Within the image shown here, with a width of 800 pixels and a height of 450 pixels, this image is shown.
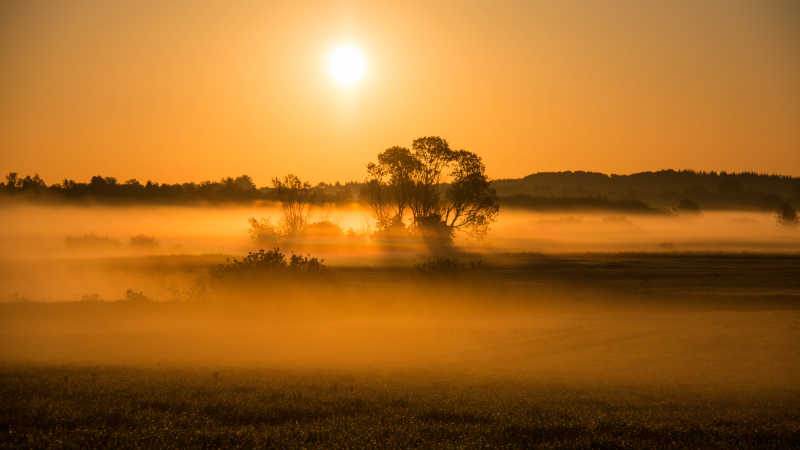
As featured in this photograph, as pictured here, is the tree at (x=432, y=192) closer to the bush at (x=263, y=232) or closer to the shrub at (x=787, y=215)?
the bush at (x=263, y=232)

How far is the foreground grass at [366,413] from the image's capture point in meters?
13.9

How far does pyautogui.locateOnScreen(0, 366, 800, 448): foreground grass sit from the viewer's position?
45.6 feet

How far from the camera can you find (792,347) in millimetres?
30312

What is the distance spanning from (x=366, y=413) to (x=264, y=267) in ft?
99.4

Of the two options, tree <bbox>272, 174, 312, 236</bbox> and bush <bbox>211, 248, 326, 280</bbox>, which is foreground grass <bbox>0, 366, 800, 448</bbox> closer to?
bush <bbox>211, 248, 326, 280</bbox>

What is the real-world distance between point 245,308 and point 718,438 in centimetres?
3367

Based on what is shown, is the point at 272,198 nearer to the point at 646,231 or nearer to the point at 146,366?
the point at 146,366

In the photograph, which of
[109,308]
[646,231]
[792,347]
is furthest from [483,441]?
[646,231]

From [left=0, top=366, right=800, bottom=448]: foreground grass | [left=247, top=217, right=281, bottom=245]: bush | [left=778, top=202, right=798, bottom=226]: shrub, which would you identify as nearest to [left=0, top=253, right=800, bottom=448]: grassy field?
[left=0, top=366, right=800, bottom=448]: foreground grass

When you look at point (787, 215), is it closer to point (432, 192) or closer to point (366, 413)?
point (432, 192)

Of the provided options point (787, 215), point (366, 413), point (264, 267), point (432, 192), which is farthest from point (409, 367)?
point (787, 215)

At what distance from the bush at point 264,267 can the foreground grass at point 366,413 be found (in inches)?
916

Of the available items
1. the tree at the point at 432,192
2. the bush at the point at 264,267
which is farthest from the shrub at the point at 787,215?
the bush at the point at 264,267

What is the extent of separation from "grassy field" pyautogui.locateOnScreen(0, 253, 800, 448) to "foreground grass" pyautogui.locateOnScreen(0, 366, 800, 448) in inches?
2.8
